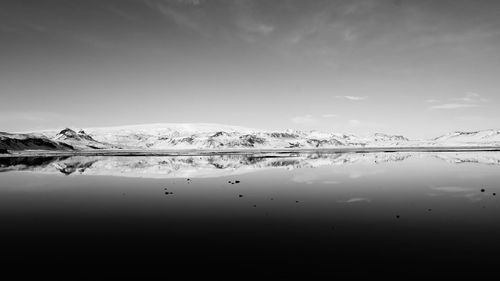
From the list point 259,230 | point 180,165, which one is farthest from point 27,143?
point 259,230

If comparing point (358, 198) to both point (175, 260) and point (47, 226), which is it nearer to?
point (175, 260)

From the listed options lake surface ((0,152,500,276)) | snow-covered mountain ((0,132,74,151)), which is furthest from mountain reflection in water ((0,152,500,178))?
snow-covered mountain ((0,132,74,151))

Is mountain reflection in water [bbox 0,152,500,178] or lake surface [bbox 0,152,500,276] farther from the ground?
mountain reflection in water [bbox 0,152,500,178]

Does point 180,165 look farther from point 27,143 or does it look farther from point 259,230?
point 27,143

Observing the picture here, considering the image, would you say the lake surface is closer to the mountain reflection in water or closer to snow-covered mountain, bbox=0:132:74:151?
the mountain reflection in water

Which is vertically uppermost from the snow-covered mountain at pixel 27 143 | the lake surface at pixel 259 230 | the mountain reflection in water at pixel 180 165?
the snow-covered mountain at pixel 27 143

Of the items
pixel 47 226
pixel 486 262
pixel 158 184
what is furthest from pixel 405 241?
pixel 158 184

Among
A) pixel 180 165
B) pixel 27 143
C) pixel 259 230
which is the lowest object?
pixel 259 230

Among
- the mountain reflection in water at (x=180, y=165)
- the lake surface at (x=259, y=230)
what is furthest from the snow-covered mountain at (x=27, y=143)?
the lake surface at (x=259, y=230)

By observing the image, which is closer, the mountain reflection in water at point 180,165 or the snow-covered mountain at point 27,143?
the mountain reflection in water at point 180,165

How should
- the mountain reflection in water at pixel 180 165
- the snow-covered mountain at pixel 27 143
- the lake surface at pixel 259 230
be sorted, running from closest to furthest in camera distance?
the lake surface at pixel 259 230 < the mountain reflection in water at pixel 180 165 < the snow-covered mountain at pixel 27 143

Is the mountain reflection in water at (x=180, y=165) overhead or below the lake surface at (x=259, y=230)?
overhead

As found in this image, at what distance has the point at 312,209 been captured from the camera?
1892cm

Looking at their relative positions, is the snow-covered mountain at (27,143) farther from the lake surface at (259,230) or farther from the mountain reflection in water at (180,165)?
the lake surface at (259,230)
